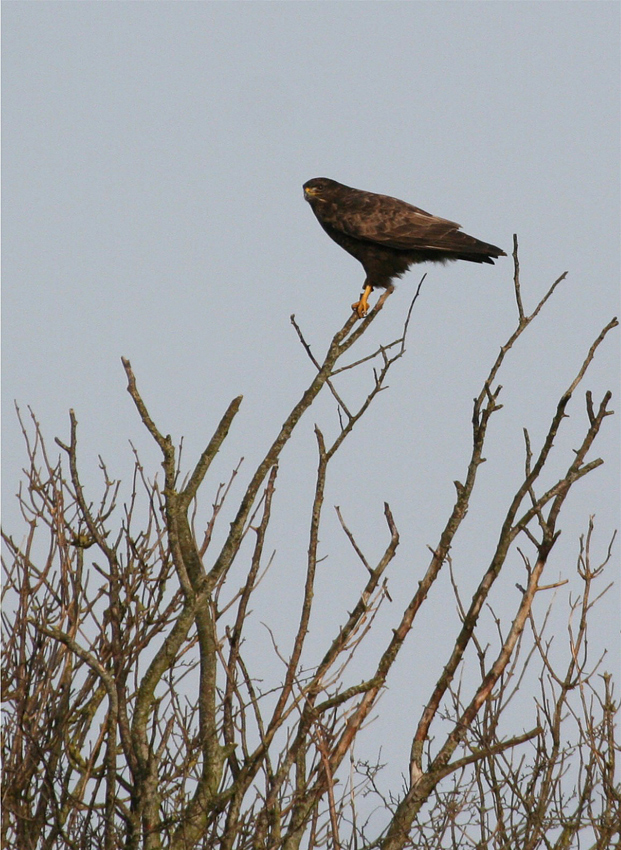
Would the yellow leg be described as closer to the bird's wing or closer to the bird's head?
the bird's wing

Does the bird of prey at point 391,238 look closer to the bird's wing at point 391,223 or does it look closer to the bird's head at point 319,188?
the bird's wing at point 391,223

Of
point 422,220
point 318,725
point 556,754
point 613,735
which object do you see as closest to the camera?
point 318,725

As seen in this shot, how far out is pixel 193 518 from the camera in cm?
418

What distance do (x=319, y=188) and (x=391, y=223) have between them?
138cm

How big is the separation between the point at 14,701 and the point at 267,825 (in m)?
2.04

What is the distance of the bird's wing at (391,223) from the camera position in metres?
8.60

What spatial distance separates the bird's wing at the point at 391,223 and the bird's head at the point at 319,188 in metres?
0.40

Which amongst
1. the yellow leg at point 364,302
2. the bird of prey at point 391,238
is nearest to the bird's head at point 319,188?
the bird of prey at point 391,238

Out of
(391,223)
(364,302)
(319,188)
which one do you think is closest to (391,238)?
(391,223)

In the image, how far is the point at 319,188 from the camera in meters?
9.84

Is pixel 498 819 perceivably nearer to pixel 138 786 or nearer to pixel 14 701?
pixel 138 786

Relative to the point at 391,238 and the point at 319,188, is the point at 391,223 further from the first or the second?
the point at 319,188

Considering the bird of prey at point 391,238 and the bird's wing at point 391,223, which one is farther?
the bird's wing at point 391,223

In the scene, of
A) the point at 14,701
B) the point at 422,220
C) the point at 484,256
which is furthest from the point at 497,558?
the point at 422,220
